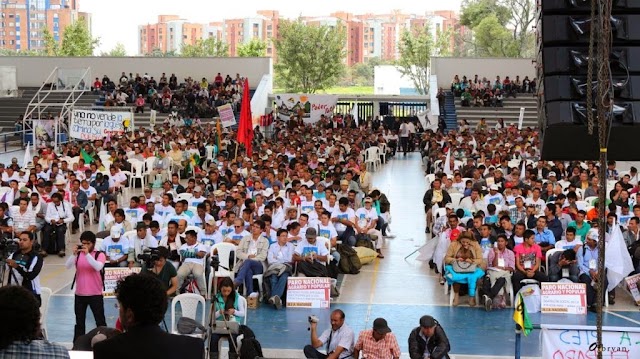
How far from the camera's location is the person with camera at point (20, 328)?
429 cm

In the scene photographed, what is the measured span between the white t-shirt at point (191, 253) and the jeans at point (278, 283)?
0.97m

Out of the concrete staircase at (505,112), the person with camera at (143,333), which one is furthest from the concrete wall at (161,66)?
the person with camera at (143,333)

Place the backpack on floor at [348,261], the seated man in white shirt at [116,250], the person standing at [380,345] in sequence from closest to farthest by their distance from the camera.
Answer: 1. the person standing at [380,345]
2. the seated man in white shirt at [116,250]
3. the backpack on floor at [348,261]

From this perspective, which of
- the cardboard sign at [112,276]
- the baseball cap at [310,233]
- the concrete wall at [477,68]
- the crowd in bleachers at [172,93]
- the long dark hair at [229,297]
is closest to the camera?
the long dark hair at [229,297]

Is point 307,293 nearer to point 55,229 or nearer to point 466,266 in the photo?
point 466,266

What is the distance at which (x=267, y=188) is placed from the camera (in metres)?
20.0

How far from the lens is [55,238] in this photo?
17.5 meters

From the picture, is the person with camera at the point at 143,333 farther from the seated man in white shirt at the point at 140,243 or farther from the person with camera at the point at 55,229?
the person with camera at the point at 55,229

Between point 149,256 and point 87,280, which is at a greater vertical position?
point 87,280

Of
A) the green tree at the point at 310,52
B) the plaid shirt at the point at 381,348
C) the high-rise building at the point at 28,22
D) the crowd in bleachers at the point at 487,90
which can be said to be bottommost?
the plaid shirt at the point at 381,348

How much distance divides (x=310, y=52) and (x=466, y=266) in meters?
54.0

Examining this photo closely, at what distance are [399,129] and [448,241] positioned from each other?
24335mm

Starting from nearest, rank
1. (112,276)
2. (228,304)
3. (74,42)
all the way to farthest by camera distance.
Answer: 1. (228,304)
2. (112,276)
3. (74,42)

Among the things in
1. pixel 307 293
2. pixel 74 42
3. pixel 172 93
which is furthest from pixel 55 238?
pixel 74 42
